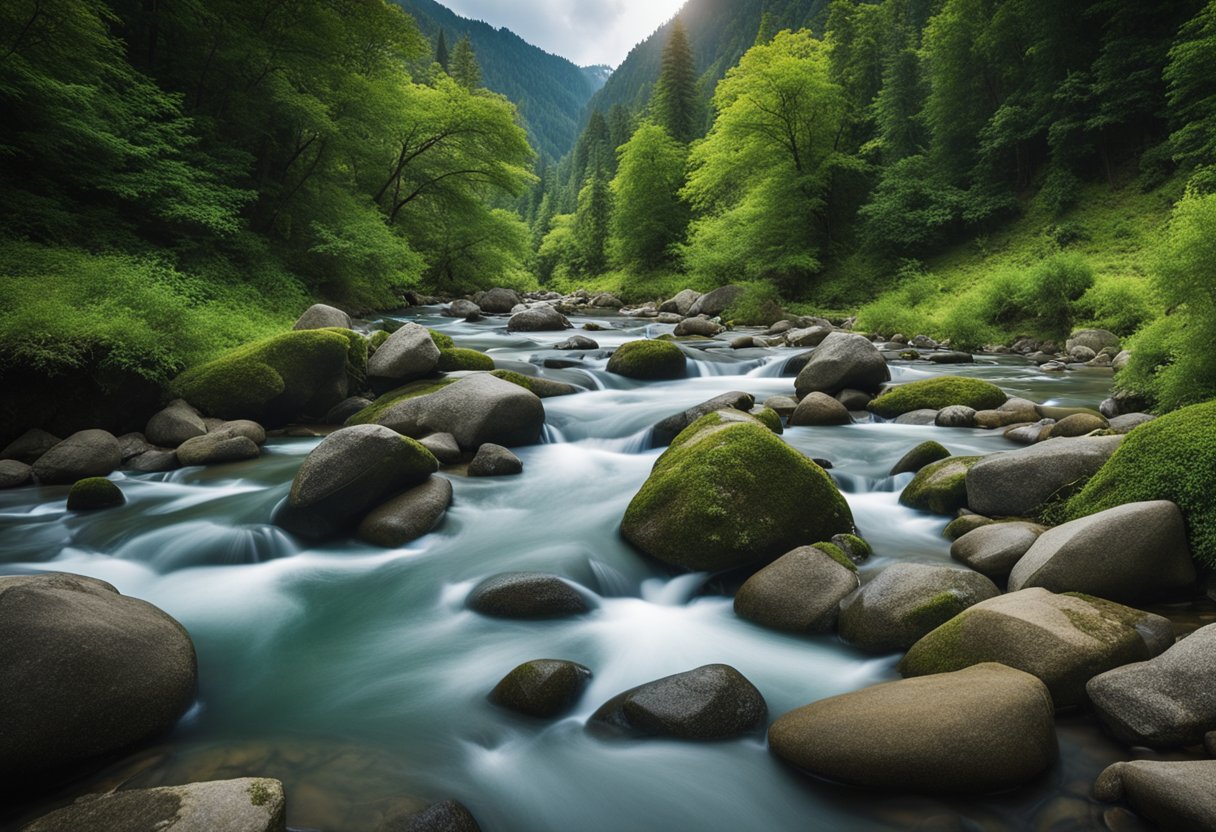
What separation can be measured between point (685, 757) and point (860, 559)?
263cm

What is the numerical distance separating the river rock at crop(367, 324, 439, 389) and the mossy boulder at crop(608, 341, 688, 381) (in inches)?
158

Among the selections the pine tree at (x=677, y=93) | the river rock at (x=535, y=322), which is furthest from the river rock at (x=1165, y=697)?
the pine tree at (x=677, y=93)

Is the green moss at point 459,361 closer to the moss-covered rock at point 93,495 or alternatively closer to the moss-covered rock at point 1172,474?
the moss-covered rock at point 93,495

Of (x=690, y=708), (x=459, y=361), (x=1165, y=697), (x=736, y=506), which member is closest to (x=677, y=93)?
(x=459, y=361)

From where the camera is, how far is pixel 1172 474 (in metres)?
4.33

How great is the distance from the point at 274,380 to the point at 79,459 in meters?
2.48

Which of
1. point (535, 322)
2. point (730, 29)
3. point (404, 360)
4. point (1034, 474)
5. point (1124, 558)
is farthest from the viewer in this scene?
point (730, 29)

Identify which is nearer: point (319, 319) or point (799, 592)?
point (799, 592)

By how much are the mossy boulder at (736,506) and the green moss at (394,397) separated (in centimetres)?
446

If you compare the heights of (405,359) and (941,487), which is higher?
(405,359)

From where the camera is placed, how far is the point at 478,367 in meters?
11.5

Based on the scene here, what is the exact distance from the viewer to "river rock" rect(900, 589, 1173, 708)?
3156mm

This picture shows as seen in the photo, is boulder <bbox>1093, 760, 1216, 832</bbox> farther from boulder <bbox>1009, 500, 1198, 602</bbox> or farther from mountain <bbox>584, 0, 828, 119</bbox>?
mountain <bbox>584, 0, 828, 119</bbox>

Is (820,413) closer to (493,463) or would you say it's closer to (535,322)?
(493,463)
